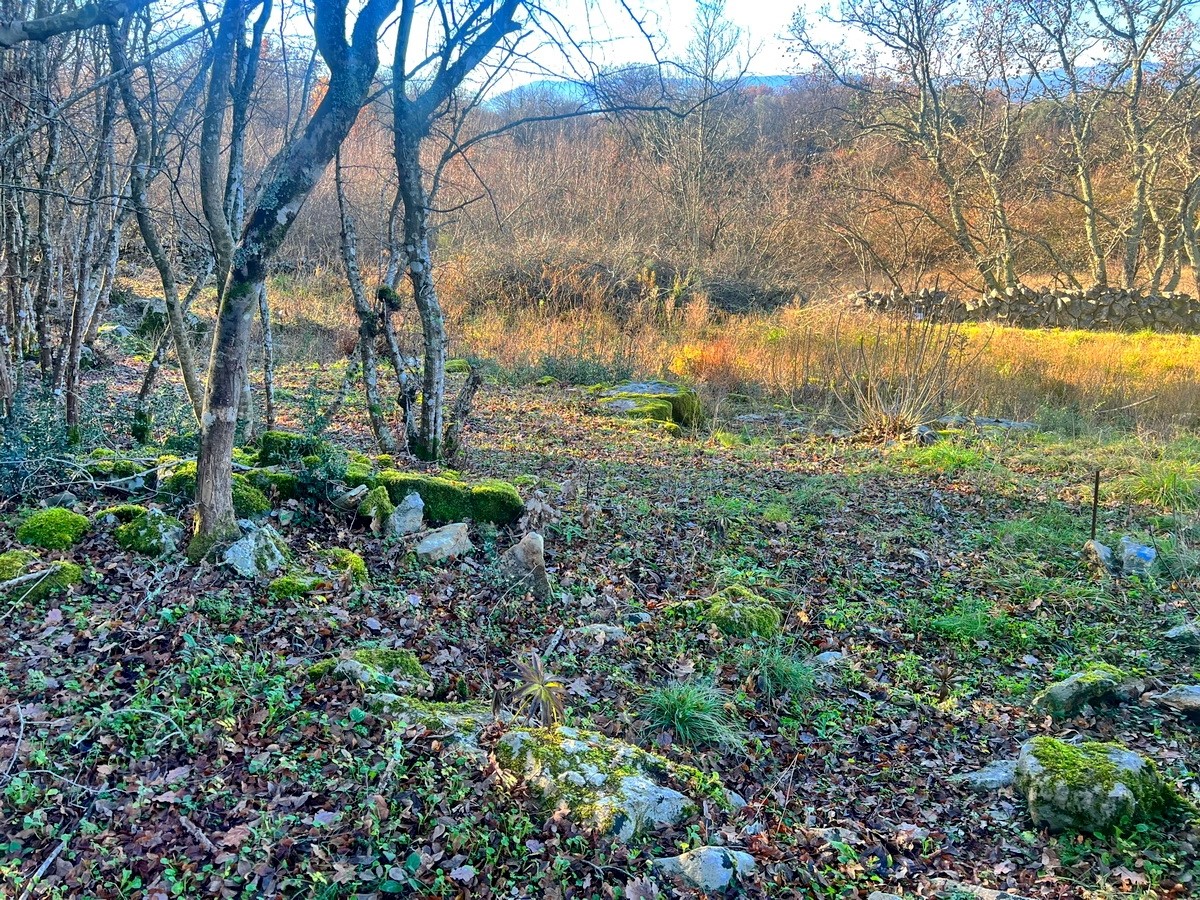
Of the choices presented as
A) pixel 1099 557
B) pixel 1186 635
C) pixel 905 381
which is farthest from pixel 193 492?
pixel 905 381

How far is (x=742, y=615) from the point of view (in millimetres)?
4281

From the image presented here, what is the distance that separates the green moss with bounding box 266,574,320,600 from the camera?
3.63m

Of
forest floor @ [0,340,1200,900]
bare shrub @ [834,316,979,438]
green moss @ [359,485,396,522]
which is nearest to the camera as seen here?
forest floor @ [0,340,1200,900]

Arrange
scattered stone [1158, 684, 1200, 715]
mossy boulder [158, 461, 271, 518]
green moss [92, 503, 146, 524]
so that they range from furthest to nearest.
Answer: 1. mossy boulder [158, 461, 271, 518]
2. green moss [92, 503, 146, 524]
3. scattered stone [1158, 684, 1200, 715]

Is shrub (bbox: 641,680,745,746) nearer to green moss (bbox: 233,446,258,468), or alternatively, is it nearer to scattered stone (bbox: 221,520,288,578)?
scattered stone (bbox: 221,520,288,578)

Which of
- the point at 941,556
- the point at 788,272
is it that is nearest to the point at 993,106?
the point at 788,272

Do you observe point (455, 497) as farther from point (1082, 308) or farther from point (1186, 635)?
point (1082, 308)

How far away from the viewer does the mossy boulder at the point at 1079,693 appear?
11.9 ft

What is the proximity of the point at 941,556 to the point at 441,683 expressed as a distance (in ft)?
12.5

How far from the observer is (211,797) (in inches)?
96.2

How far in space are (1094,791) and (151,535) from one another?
4263mm

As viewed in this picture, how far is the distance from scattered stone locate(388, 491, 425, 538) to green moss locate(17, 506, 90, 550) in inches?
62.5

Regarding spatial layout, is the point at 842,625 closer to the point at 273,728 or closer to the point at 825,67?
the point at 273,728

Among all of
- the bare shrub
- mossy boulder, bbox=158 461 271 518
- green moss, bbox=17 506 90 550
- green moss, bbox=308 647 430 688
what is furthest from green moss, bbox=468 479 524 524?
the bare shrub
